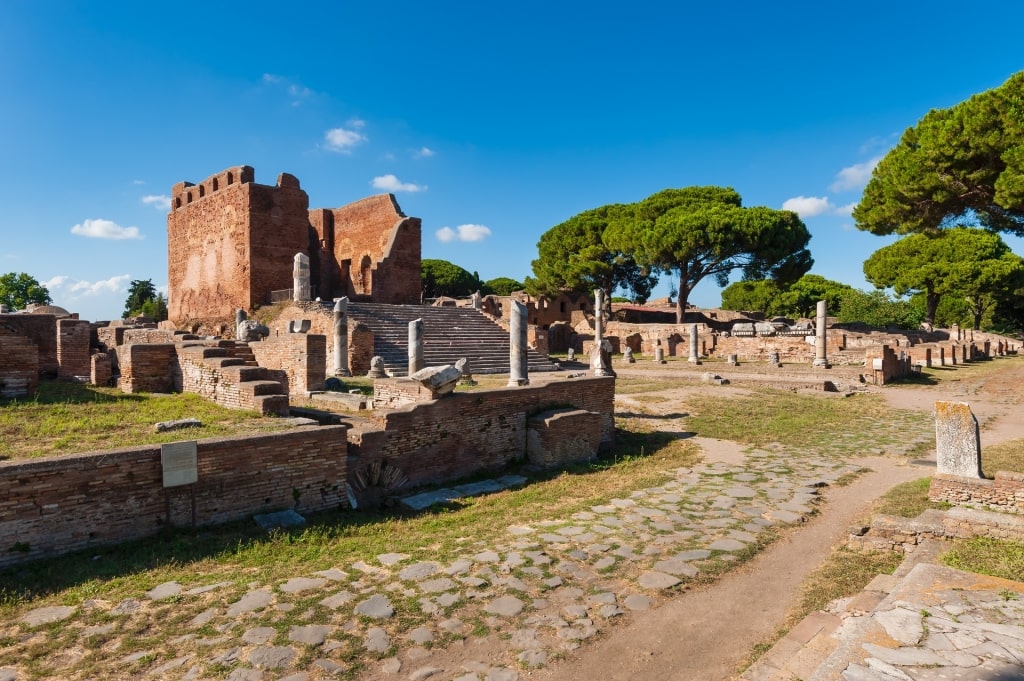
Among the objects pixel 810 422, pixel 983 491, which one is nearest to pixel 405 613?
pixel 983 491

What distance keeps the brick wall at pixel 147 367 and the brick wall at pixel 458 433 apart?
194 inches

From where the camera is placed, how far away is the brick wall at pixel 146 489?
4.46 m

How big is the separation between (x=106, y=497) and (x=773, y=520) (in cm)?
621

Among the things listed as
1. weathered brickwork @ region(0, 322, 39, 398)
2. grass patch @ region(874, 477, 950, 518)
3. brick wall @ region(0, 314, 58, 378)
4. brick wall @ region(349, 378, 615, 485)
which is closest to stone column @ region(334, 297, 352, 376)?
brick wall @ region(0, 314, 58, 378)

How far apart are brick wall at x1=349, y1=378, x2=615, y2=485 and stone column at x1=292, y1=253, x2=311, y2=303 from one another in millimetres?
13852

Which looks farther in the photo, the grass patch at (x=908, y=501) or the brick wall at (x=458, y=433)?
the brick wall at (x=458, y=433)

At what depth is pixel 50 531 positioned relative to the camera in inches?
180

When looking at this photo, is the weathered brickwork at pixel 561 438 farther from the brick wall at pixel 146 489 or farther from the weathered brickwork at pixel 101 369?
the weathered brickwork at pixel 101 369

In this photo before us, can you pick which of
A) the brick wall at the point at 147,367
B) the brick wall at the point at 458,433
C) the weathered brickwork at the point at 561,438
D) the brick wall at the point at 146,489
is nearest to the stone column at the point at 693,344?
the brick wall at the point at 458,433

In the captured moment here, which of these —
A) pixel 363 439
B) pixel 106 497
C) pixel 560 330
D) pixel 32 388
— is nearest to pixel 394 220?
pixel 560 330

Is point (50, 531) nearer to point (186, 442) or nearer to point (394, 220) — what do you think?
point (186, 442)

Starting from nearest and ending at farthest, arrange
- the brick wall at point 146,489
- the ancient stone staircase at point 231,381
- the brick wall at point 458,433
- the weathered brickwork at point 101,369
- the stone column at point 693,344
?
1. the brick wall at point 146,489
2. the brick wall at point 458,433
3. the ancient stone staircase at point 231,381
4. the weathered brickwork at point 101,369
5. the stone column at point 693,344

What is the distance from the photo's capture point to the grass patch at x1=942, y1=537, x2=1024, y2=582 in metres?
4.24

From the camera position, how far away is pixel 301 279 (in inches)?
807
